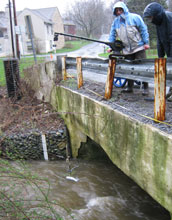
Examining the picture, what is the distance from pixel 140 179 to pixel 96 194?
6.76 ft

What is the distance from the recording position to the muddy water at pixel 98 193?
4367 millimetres

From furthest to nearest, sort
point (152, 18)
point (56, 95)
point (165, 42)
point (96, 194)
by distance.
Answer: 1. point (56, 95)
2. point (96, 194)
3. point (165, 42)
4. point (152, 18)

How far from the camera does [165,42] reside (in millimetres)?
4086

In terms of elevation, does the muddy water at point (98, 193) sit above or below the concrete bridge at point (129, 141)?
below

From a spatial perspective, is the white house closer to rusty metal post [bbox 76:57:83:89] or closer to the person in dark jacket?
rusty metal post [bbox 76:57:83:89]

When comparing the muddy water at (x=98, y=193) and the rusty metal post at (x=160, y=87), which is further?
the muddy water at (x=98, y=193)

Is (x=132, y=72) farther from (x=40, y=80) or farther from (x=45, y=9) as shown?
(x=45, y=9)

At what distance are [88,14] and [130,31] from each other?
6523cm

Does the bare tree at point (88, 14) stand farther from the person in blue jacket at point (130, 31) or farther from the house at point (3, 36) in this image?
the person in blue jacket at point (130, 31)

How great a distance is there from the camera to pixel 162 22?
387 centimetres

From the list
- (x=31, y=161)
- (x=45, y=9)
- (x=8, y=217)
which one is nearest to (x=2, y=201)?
(x=8, y=217)

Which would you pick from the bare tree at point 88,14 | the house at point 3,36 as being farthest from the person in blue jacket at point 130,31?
the bare tree at point 88,14

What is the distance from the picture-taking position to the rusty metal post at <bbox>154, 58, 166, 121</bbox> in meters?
2.75

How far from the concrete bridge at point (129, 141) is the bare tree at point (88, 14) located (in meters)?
63.5
